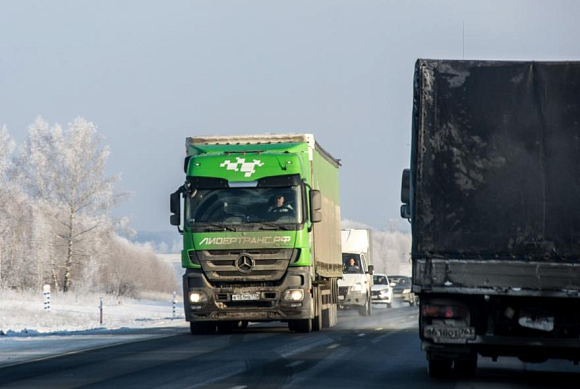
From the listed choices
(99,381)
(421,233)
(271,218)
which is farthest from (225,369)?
(271,218)

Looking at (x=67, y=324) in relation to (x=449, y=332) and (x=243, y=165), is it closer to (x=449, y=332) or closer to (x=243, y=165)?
(x=243, y=165)

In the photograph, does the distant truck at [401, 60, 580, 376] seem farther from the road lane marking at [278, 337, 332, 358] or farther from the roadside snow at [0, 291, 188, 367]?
the roadside snow at [0, 291, 188, 367]

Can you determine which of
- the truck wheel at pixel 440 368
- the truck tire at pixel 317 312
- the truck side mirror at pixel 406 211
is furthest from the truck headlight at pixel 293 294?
the truck wheel at pixel 440 368

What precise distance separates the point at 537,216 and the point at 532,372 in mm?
4054

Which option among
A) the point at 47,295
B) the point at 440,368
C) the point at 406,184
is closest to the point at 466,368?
the point at 440,368

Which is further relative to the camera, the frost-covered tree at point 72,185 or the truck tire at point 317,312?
the frost-covered tree at point 72,185

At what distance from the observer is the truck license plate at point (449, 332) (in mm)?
13125

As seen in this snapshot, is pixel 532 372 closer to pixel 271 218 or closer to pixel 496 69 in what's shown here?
pixel 496 69

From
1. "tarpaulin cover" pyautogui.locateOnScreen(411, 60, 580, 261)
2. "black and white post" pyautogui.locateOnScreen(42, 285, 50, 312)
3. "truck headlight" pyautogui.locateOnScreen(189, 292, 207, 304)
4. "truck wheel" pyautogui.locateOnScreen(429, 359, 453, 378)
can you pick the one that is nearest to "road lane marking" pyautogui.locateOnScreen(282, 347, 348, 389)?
"truck wheel" pyautogui.locateOnScreen(429, 359, 453, 378)

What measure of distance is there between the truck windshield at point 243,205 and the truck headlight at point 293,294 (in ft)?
4.84

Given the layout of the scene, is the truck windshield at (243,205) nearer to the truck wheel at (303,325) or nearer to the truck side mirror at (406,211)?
the truck wheel at (303,325)

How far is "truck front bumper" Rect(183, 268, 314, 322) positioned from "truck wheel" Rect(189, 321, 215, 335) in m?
1.74

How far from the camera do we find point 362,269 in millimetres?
41188

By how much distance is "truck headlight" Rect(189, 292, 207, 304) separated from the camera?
974 inches
